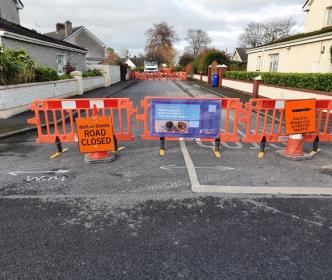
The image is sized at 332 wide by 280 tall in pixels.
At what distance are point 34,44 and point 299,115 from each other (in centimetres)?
1702

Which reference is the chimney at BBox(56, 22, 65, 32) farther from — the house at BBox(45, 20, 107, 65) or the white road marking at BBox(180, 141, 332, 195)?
the white road marking at BBox(180, 141, 332, 195)

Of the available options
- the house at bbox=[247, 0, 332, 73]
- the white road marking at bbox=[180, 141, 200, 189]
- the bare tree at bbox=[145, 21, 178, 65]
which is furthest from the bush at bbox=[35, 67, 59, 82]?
the bare tree at bbox=[145, 21, 178, 65]

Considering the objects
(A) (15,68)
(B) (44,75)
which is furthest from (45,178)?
(B) (44,75)

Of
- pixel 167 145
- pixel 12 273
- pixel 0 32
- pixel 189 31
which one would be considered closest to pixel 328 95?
pixel 167 145

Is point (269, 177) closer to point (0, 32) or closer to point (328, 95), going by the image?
point (328, 95)

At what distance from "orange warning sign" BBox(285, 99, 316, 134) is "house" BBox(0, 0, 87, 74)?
1379cm

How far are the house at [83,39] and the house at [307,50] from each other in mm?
25872

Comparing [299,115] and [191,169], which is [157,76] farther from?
[191,169]

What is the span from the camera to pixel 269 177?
15.8 ft

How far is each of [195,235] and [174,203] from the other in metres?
0.81

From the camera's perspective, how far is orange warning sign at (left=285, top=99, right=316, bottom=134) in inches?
227

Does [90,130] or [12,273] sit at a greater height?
[90,130]

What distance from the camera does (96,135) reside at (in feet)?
18.3

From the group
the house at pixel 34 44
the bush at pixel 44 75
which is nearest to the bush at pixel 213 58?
the house at pixel 34 44
